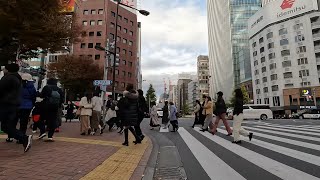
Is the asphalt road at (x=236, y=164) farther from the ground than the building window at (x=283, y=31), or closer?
closer

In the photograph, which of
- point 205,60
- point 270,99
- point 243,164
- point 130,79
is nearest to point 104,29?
point 130,79

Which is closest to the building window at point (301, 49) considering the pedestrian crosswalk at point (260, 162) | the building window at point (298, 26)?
the building window at point (298, 26)

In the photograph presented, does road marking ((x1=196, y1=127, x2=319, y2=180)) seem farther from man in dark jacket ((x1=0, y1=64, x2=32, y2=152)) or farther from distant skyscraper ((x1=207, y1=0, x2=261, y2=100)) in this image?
distant skyscraper ((x1=207, y1=0, x2=261, y2=100))

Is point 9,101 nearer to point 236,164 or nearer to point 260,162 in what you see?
point 236,164

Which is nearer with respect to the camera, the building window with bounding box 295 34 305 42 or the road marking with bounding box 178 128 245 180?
the road marking with bounding box 178 128 245 180

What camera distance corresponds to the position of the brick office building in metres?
53.8

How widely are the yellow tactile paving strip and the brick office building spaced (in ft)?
158


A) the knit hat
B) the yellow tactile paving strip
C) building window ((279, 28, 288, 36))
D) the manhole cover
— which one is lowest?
the manhole cover

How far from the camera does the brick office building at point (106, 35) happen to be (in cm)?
5381

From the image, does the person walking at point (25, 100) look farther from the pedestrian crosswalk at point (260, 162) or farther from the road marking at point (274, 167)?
the road marking at point (274, 167)

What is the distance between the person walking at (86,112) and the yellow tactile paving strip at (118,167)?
3410mm

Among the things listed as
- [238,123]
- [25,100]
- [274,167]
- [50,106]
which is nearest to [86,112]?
[50,106]

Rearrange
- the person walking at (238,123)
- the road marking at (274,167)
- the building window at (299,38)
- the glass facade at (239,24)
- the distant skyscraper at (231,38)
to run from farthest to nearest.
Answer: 1. the distant skyscraper at (231,38)
2. the glass facade at (239,24)
3. the building window at (299,38)
4. the person walking at (238,123)
5. the road marking at (274,167)

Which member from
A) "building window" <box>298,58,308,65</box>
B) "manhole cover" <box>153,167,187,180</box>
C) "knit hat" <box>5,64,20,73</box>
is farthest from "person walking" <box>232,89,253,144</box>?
"building window" <box>298,58,308,65</box>
